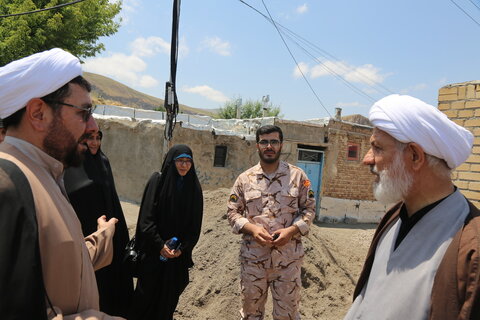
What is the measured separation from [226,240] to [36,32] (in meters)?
11.8

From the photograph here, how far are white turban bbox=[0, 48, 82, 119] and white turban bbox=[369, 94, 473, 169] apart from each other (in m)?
1.34

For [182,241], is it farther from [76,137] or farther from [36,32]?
[36,32]

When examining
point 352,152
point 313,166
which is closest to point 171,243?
point 313,166

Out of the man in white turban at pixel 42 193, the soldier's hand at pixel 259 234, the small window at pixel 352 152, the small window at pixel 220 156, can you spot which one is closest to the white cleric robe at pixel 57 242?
the man in white turban at pixel 42 193

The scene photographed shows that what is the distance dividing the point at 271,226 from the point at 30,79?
2.37m

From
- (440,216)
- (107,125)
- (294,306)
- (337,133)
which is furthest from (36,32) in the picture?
(440,216)

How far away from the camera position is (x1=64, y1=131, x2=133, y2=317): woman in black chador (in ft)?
9.09

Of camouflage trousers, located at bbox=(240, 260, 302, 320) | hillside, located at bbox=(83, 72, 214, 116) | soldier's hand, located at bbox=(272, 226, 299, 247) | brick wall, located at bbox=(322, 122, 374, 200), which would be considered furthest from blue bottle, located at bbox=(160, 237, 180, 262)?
hillside, located at bbox=(83, 72, 214, 116)

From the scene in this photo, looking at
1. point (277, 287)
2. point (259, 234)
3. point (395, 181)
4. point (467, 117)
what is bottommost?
point (277, 287)

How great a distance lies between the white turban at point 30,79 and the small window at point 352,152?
485 inches

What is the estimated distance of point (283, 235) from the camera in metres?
2.94

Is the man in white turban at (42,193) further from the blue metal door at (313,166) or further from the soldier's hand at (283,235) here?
the blue metal door at (313,166)

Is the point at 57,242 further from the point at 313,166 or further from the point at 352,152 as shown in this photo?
the point at 352,152

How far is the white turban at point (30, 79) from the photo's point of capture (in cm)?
117
